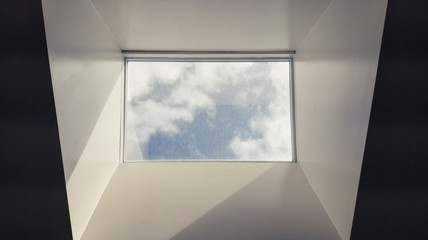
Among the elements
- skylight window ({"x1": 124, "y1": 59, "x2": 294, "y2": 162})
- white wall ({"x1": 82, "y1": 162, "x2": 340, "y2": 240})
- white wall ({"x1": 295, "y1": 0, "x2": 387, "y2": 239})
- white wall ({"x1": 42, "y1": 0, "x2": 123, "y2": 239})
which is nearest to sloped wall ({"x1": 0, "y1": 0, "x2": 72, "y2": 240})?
white wall ({"x1": 42, "y1": 0, "x2": 123, "y2": 239})

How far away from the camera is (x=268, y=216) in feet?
11.6

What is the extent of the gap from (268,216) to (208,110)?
174cm

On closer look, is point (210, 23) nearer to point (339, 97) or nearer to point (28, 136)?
point (339, 97)

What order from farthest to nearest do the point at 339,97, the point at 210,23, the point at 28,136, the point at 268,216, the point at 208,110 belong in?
the point at 208,110
the point at 210,23
the point at 268,216
the point at 339,97
the point at 28,136

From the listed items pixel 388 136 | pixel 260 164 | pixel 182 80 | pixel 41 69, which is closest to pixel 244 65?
pixel 182 80

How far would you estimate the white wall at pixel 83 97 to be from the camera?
2.61 meters

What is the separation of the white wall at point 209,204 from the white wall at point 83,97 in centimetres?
25

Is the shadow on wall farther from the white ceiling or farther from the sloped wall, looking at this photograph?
the white ceiling

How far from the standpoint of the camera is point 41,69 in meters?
2.42

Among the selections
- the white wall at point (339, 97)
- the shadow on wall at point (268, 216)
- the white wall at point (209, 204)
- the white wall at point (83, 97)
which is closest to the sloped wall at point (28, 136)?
the white wall at point (83, 97)

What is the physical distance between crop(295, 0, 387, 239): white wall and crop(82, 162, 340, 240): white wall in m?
0.26

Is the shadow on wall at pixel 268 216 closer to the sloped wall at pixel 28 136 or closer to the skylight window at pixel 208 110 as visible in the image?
the skylight window at pixel 208 110

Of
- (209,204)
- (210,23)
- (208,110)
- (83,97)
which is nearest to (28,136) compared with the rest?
(83,97)

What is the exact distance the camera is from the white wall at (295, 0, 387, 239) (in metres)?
2.61
